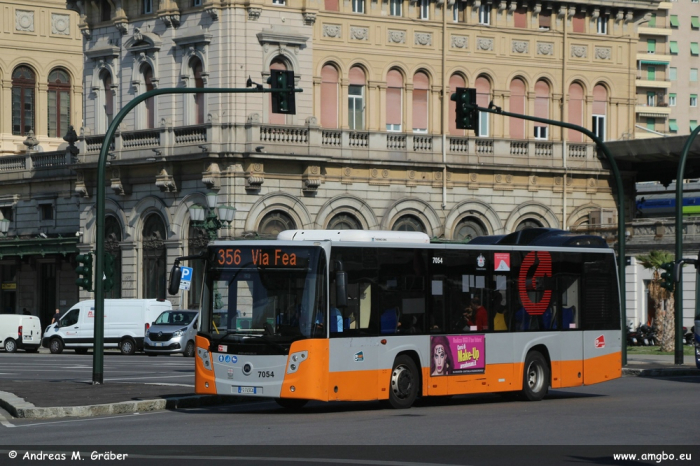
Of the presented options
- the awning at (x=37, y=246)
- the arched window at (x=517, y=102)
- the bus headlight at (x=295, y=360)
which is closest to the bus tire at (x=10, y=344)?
the awning at (x=37, y=246)

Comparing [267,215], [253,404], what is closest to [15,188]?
[267,215]

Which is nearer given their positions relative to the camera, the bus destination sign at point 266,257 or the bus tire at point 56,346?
the bus destination sign at point 266,257

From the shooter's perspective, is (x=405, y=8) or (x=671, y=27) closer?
(x=405, y=8)

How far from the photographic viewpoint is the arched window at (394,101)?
55125mm

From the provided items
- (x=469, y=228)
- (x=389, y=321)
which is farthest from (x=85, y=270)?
(x=469, y=228)

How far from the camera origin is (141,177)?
175 ft

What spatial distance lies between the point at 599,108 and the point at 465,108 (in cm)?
2845

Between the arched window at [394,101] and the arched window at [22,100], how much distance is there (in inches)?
834

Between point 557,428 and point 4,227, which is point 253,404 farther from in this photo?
point 4,227

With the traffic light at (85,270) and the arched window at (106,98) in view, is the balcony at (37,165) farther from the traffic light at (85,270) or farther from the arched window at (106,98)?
the traffic light at (85,270)

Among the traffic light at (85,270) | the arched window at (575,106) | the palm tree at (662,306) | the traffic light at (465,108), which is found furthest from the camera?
the arched window at (575,106)

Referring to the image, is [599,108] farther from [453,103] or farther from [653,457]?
[653,457]

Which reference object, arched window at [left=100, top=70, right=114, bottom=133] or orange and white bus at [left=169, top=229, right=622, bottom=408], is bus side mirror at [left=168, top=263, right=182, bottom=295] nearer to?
orange and white bus at [left=169, top=229, right=622, bottom=408]

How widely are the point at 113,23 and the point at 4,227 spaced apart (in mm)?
11576
